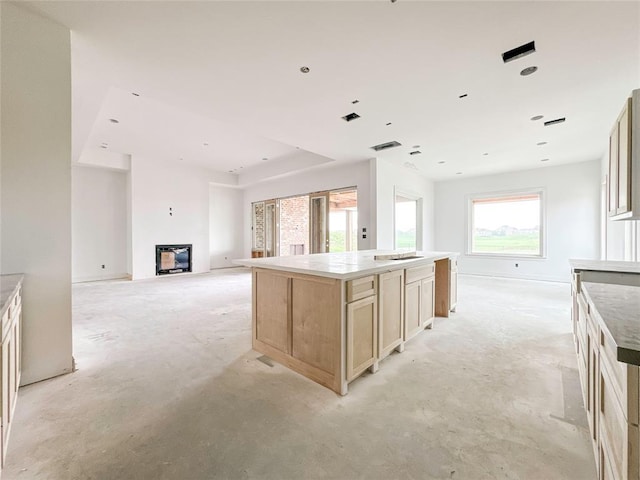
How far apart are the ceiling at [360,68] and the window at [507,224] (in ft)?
8.09

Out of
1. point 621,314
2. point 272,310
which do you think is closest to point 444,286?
point 272,310

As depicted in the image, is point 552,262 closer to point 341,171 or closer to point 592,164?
point 592,164

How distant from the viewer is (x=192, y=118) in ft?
15.3

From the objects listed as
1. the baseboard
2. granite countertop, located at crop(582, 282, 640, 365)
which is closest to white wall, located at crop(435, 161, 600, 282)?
granite countertop, located at crop(582, 282, 640, 365)

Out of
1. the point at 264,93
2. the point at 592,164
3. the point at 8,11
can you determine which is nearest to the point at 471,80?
the point at 264,93

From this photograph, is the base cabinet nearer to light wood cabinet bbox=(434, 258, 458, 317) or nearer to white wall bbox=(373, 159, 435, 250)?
light wood cabinet bbox=(434, 258, 458, 317)

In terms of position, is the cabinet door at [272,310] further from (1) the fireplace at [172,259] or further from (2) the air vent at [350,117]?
(1) the fireplace at [172,259]

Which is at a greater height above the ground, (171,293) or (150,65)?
(150,65)

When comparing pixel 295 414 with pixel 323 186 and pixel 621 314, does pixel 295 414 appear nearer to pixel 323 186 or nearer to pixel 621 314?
pixel 621 314

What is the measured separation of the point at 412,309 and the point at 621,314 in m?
1.91

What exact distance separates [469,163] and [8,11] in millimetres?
7398

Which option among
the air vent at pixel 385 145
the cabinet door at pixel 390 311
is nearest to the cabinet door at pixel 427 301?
the cabinet door at pixel 390 311

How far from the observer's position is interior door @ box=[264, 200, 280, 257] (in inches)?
350

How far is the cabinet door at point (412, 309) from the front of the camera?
2.77m
